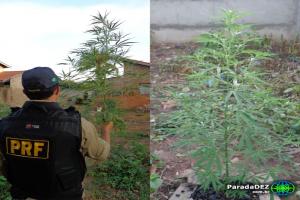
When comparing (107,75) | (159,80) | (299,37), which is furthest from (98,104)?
(299,37)

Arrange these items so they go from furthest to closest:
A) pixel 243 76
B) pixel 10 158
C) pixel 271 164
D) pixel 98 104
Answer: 1. pixel 98 104
2. pixel 271 164
3. pixel 243 76
4. pixel 10 158

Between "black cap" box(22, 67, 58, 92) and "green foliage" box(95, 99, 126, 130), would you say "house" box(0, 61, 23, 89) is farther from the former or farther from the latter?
"black cap" box(22, 67, 58, 92)

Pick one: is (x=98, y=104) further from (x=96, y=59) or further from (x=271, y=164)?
(x=271, y=164)

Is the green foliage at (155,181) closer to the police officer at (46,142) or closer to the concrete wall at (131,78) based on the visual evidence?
the concrete wall at (131,78)

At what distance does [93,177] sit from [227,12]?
4.21ft

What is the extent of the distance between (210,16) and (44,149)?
1224 millimetres

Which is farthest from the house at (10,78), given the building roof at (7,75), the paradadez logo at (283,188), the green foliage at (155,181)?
the paradadez logo at (283,188)

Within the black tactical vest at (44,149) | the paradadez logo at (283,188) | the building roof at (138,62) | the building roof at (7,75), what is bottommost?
the paradadez logo at (283,188)

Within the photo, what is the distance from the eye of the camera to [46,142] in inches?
73.0

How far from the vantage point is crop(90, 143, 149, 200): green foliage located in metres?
2.86

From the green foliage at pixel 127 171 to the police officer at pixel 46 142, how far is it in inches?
35.8

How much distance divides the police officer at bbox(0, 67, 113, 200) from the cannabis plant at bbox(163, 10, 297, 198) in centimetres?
74

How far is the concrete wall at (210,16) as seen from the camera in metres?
2.54

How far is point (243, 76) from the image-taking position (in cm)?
241
